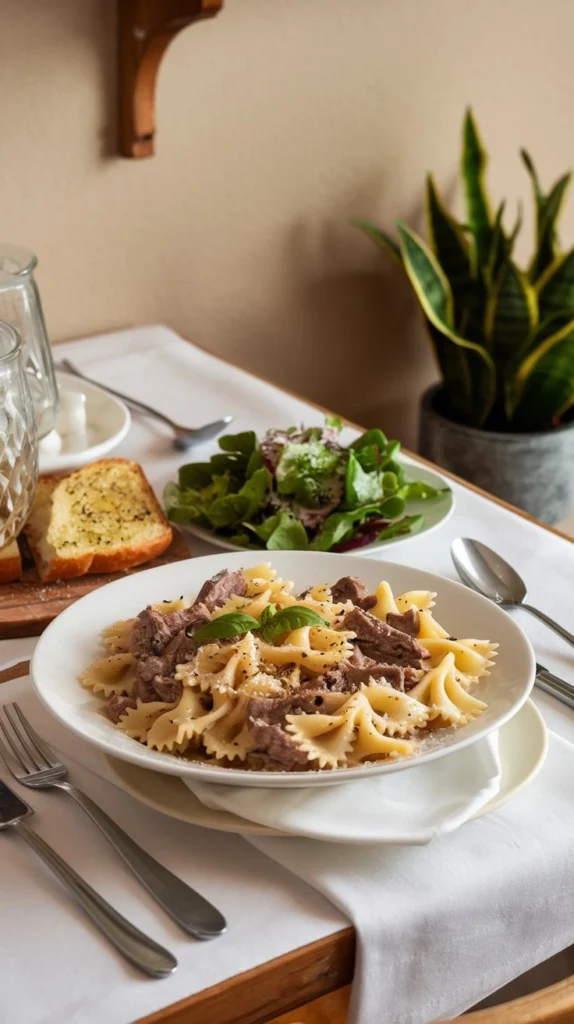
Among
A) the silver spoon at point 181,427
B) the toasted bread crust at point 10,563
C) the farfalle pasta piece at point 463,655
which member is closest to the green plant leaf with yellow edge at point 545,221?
the silver spoon at point 181,427

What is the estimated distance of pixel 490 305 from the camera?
232cm

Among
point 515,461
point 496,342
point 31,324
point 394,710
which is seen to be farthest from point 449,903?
point 496,342

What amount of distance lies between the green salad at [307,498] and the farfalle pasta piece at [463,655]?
13.2 inches

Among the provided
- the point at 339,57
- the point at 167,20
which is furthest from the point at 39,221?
the point at 339,57

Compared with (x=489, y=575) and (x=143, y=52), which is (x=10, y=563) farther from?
(x=143, y=52)

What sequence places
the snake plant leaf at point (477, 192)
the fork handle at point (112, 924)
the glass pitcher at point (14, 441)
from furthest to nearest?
the snake plant leaf at point (477, 192) → the glass pitcher at point (14, 441) → the fork handle at point (112, 924)

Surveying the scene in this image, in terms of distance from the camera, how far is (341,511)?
1.27m

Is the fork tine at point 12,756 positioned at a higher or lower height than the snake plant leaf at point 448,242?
lower

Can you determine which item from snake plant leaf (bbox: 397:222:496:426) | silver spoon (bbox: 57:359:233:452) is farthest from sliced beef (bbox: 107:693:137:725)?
snake plant leaf (bbox: 397:222:496:426)

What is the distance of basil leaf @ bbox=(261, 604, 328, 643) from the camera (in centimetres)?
86

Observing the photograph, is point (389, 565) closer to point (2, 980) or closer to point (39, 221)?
point (2, 980)

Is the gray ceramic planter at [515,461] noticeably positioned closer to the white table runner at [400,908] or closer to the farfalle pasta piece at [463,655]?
the white table runner at [400,908]

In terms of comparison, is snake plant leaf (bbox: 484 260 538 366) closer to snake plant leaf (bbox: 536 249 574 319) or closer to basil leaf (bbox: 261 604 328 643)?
snake plant leaf (bbox: 536 249 574 319)

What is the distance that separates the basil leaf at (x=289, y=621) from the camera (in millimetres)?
855
